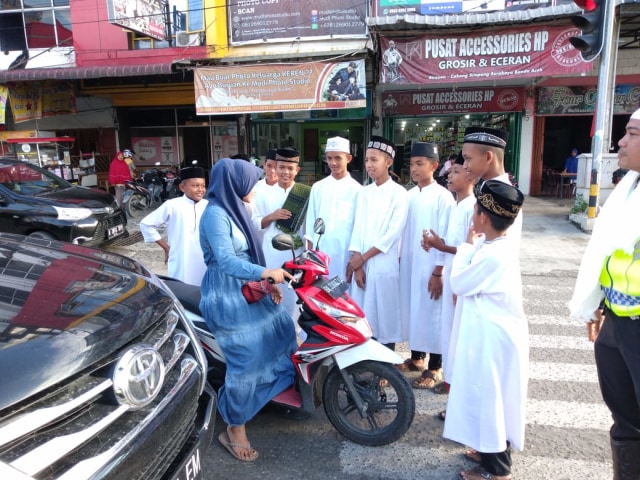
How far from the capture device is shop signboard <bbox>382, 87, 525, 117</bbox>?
43.3ft

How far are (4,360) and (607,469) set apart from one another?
290 cm

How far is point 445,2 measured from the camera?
9836 millimetres

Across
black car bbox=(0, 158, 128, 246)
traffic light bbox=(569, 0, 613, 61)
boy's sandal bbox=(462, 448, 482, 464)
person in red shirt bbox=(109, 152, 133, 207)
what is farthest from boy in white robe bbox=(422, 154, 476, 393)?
person in red shirt bbox=(109, 152, 133, 207)

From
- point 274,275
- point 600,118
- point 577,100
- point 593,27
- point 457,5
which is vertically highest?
point 457,5

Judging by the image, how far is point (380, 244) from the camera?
3604mm

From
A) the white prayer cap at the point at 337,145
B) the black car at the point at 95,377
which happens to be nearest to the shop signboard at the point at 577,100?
the white prayer cap at the point at 337,145

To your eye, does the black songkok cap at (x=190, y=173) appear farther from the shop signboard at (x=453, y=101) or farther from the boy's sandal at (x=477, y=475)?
the shop signboard at (x=453, y=101)

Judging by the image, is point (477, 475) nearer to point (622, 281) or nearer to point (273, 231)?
point (622, 281)

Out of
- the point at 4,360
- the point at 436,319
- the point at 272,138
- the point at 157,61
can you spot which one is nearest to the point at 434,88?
the point at 272,138

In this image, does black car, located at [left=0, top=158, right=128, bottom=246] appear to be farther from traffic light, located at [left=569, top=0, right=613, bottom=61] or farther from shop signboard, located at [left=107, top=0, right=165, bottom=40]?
traffic light, located at [left=569, top=0, right=613, bottom=61]

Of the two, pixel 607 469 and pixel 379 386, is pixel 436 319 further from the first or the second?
pixel 607 469

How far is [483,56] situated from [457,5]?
3.91 ft

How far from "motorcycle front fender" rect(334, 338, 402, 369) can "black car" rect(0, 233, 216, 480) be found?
739mm

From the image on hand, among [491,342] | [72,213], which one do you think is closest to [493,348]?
[491,342]
